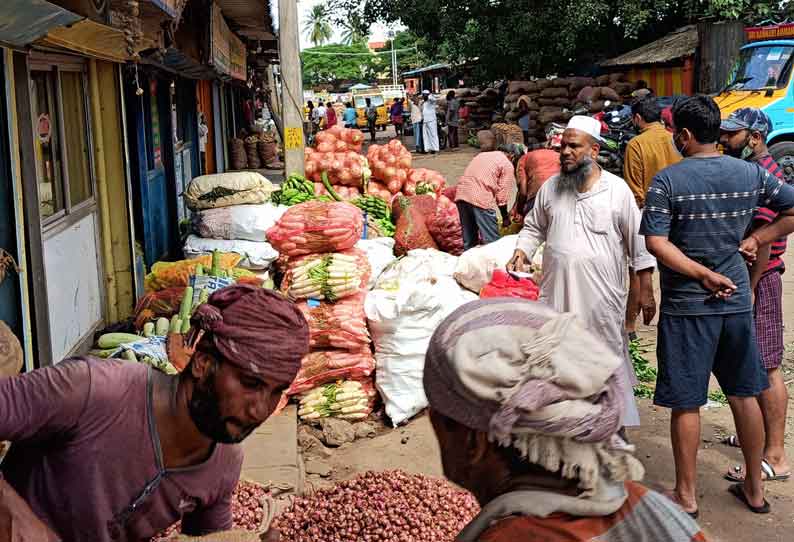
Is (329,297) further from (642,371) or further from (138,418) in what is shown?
(138,418)

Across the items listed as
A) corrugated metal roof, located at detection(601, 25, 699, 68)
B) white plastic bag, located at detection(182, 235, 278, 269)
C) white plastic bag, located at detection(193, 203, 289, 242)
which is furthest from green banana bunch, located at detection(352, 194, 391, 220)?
corrugated metal roof, located at detection(601, 25, 699, 68)

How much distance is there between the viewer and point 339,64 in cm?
9594

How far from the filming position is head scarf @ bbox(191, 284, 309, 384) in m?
2.05

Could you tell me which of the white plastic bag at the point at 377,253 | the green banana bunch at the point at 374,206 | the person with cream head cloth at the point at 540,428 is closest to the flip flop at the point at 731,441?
the white plastic bag at the point at 377,253

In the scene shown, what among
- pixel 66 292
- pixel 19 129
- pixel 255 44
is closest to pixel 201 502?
pixel 19 129

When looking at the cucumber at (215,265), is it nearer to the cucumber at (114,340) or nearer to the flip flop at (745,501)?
the cucumber at (114,340)

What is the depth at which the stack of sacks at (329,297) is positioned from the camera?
598 cm

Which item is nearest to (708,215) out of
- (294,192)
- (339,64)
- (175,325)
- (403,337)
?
(403,337)

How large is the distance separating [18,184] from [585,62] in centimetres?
2331

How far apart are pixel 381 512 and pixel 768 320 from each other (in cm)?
239

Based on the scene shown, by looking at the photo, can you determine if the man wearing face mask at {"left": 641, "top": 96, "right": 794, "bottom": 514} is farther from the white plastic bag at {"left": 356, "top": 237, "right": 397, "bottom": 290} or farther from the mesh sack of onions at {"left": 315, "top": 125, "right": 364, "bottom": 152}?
the mesh sack of onions at {"left": 315, "top": 125, "right": 364, "bottom": 152}

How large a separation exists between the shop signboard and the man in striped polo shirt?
244 inches

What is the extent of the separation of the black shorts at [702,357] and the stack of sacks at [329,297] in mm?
2246

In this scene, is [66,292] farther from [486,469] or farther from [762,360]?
[486,469]
